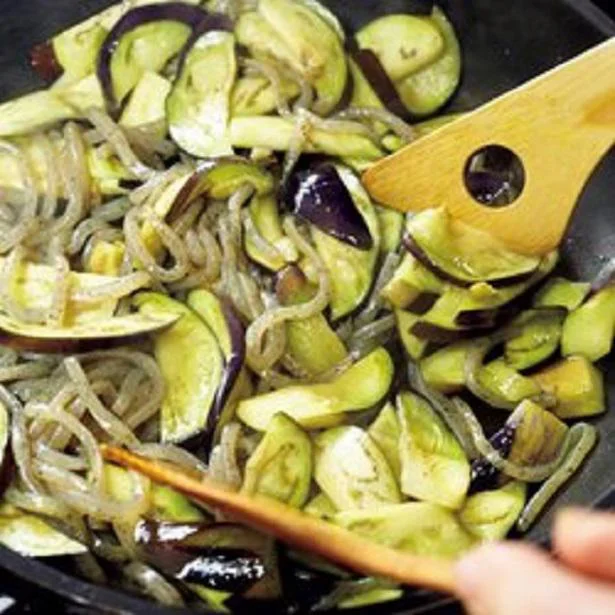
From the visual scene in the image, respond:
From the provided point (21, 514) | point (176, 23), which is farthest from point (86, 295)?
point (176, 23)

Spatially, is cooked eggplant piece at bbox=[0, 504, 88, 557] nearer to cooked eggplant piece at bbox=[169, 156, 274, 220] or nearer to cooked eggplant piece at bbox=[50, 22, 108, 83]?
cooked eggplant piece at bbox=[169, 156, 274, 220]

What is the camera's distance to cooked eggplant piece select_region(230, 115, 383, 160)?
282 cm

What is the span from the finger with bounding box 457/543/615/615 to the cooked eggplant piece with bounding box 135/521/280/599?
1.06 meters

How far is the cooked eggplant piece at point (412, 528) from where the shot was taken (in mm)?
2225

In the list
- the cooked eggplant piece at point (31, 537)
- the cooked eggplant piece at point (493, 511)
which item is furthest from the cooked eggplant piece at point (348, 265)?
the cooked eggplant piece at point (31, 537)

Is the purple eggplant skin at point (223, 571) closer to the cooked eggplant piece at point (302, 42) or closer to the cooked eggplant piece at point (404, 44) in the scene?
the cooked eggplant piece at point (302, 42)

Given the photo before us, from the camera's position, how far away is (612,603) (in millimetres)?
1047

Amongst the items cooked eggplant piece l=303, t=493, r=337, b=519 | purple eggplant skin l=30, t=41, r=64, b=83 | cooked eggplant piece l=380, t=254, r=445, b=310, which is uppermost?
purple eggplant skin l=30, t=41, r=64, b=83

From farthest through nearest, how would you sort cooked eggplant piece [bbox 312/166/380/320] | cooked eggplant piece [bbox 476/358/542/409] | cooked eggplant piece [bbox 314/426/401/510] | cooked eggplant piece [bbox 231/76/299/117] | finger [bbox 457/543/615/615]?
1. cooked eggplant piece [bbox 231/76/299/117]
2. cooked eggplant piece [bbox 312/166/380/320]
3. cooked eggplant piece [bbox 476/358/542/409]
4. cooked eggplant piece [bbox 314/426/401/510]
5. finger [bbox 457/543/615/615]

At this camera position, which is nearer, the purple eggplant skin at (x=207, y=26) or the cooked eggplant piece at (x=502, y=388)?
the cooked eggplant piece at (x=502, y=388)

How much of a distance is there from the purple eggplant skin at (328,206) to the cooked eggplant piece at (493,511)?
596 mm

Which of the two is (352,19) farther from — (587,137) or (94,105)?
(587,137)

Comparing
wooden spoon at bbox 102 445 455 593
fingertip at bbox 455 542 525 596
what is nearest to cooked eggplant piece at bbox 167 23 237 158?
wooden spoon at bbox 102 445 455 593

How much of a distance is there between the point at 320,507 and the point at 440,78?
124 centimetres
